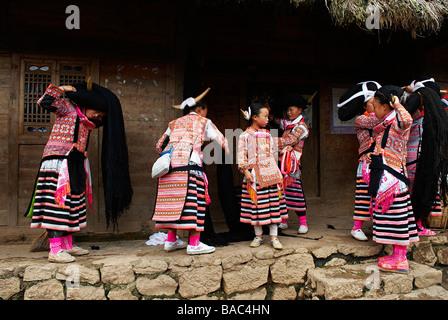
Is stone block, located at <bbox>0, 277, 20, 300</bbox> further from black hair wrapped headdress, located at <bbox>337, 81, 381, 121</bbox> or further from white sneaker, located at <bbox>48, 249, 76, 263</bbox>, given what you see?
black hair wrapped headdress, located at <bbox>337, 81, 381, 121</bbox>

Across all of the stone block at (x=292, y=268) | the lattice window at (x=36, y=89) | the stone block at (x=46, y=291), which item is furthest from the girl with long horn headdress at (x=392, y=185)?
the lattice window at (x=36, y=89)

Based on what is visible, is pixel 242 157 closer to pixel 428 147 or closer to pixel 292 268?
pixel 292 268

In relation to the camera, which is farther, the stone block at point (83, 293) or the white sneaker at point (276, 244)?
the white sneaker at point (276, 244)

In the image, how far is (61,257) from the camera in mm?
3205

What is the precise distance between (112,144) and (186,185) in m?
0.95

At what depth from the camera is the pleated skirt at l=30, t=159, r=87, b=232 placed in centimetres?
316

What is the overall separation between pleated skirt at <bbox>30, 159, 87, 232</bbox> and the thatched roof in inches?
135

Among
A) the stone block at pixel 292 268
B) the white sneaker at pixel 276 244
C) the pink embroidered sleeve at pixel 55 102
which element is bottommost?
the stone block at pixel 292 268

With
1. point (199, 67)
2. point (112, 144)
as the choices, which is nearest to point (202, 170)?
point (112, 144)

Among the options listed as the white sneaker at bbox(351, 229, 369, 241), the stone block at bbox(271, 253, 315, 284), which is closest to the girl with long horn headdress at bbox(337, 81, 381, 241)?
the white sneaker at bbox(351, 229, 369, 241)

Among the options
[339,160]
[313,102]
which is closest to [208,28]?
[313,102]

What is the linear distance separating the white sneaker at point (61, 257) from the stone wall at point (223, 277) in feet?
0.19

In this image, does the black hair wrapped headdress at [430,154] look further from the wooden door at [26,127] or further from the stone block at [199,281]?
the wooden door at [26,127]

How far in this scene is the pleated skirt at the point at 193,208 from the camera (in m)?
3.27
